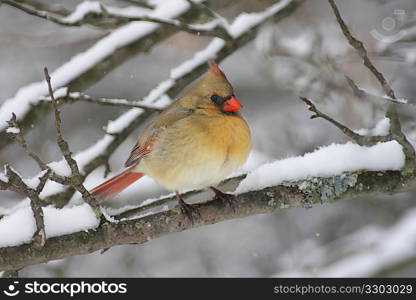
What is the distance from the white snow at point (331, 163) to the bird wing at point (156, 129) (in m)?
0.64

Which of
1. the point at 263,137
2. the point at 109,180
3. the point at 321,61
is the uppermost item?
the point at 263,137

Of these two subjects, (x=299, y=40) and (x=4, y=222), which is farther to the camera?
(x=299, y=40)

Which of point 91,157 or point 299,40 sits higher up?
point 299,40

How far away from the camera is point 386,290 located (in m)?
3.86

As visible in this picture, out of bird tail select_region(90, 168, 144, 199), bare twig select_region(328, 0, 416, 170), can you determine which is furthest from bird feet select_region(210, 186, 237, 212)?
bare twig select_region(328, 0, 416, 170)

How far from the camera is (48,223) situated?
114 inches

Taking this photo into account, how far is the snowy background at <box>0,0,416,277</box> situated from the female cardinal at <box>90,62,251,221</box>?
1.15 ft

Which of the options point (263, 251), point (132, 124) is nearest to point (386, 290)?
point (132, 124)

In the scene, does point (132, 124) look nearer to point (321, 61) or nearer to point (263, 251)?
point (321, 61)

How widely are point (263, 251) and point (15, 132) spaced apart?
514 cm

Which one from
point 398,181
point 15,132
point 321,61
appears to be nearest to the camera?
point 15,132

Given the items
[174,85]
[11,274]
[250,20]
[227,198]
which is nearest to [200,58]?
[174,85]

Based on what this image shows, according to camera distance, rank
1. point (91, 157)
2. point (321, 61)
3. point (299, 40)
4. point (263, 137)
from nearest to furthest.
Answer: point (91, 157), point (321, 61), point (299, 40), point (263, 137)

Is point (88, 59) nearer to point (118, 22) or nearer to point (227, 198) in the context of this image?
point (118, 22)
